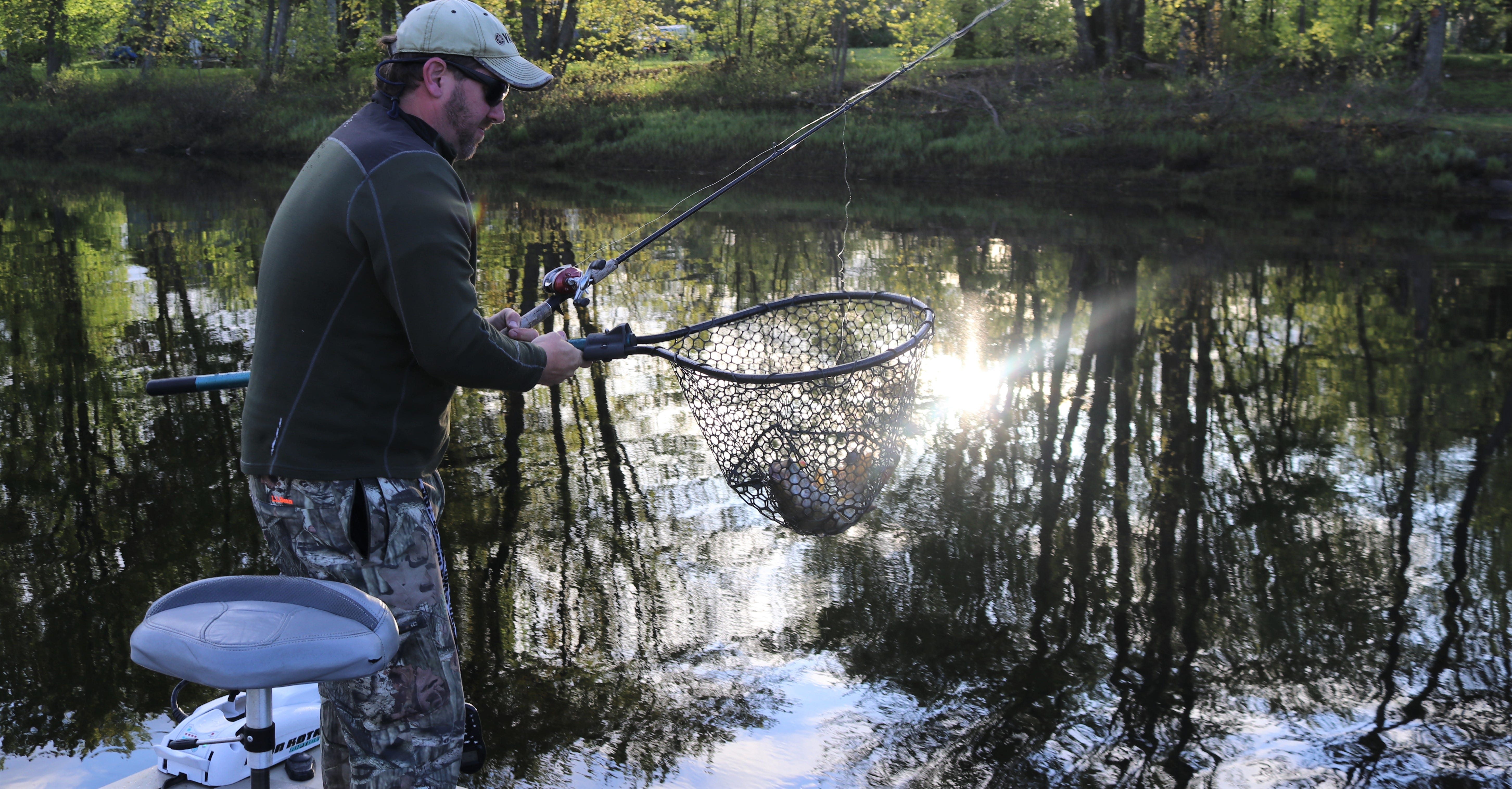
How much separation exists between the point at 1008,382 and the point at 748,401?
16.2 ft

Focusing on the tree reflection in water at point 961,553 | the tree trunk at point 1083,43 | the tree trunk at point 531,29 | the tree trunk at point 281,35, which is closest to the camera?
the tree reflection in water at point 961,553

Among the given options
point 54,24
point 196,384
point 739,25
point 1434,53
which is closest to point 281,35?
point 54,24

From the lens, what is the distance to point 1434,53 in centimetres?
2364

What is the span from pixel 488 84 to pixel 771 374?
102 centimetres

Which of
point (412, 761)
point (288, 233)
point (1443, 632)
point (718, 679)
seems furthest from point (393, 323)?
point (1443, 632)

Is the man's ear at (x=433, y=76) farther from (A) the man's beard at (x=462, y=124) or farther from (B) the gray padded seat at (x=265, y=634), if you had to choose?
(B) the gray padded seat at (x=265, y=634)

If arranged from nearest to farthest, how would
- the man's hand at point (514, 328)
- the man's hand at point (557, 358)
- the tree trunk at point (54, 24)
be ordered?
the man's hand at point (557, 358), the man's hand at point (514, 328), the tree trunk at point (54, 24)

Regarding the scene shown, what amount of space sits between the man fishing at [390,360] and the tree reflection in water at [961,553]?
41.8 inches

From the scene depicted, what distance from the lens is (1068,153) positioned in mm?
22312

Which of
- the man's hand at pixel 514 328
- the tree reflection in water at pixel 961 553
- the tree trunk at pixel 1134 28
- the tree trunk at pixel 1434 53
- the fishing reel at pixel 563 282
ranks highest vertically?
the tree trunk at pixel 1134 28

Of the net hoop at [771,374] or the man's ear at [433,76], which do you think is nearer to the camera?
the man's ear at [433,76]

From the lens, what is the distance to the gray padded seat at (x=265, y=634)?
183 cm

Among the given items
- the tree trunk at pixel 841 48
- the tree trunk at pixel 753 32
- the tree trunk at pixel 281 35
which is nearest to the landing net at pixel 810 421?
the tree trunk at pixel 841 48

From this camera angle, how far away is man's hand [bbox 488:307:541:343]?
271 centimetres
